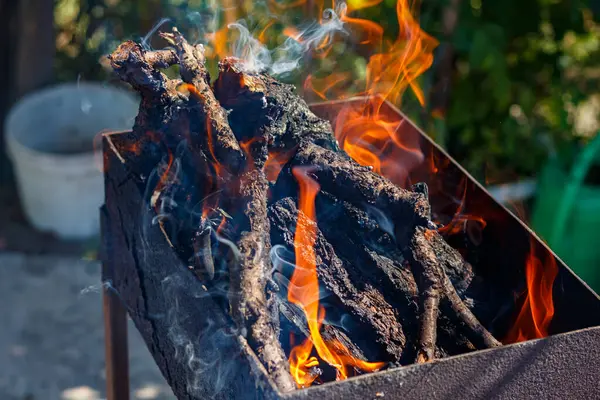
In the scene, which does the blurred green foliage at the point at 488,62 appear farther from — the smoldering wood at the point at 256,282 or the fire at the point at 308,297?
the smoldering wood at the point at 256,282

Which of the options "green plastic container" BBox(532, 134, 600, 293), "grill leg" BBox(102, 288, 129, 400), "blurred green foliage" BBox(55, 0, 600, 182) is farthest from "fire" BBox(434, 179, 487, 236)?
"blurred green foliage" BBox(55, 0, 600, 182)

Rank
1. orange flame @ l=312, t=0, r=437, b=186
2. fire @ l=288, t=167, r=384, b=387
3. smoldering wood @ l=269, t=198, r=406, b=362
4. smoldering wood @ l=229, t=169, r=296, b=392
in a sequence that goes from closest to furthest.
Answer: smoldering wood @ l=229, t=169, r=296, b=392, fire @ l=288, t=167, r=384, b=387, smoldering wood @ l=269, t=198, r=406, b=362, orange flame @ l=312, t=0, r=437, b=186

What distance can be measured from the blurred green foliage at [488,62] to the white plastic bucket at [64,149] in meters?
0.19

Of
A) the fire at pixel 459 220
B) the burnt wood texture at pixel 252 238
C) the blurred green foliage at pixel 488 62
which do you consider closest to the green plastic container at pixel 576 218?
the blurred green foliage at pixel 488 62

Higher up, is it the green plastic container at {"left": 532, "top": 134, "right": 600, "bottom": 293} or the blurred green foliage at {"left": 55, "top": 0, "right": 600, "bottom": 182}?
the blurred green foliage at {"left": 55, "top": 0, "right": 600, "bottom": 182}

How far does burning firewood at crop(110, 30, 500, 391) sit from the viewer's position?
1.55 m

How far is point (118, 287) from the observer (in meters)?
2.05

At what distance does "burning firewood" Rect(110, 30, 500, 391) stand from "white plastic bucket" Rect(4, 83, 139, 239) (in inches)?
84.2

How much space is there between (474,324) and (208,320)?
55 centimetres

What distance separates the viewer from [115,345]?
230 cm

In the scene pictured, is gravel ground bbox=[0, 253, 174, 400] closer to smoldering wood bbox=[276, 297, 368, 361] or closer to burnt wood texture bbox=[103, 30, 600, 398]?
burnt wood texture bbox=[103, 30, 600, 398]

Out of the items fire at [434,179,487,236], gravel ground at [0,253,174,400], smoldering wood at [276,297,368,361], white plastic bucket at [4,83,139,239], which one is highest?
fire at [434,179,487,236]

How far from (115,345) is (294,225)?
866mm

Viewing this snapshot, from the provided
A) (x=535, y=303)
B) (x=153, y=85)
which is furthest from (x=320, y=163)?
(x=535, y=303)
